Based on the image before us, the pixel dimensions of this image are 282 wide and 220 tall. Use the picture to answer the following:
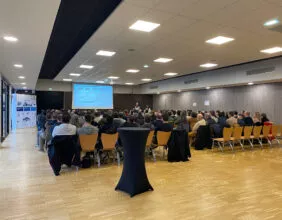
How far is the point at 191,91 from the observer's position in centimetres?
1579

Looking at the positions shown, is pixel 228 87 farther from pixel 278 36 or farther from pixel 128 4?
pixel 128 4

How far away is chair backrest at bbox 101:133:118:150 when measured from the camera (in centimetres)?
550

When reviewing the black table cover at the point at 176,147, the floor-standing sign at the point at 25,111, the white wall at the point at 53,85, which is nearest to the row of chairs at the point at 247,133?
the black table cover at the point at 176,147

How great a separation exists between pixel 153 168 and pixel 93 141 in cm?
164

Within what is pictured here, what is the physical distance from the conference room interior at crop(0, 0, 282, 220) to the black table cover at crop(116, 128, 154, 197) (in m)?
0.02

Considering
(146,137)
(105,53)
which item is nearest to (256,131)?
(146,137)

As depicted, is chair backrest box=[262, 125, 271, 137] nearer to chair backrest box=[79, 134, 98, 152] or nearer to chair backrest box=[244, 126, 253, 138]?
chair backrest box=[244, 126, 253, 138]

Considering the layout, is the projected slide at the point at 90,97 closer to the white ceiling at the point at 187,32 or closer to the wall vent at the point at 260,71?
the white ceiling at the point at 187,32

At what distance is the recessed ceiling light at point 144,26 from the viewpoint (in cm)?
527

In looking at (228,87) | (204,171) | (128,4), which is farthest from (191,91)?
(128,4)

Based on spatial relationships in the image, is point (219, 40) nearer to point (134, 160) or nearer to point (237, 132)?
point (237, 132)

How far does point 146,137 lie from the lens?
3.85 m

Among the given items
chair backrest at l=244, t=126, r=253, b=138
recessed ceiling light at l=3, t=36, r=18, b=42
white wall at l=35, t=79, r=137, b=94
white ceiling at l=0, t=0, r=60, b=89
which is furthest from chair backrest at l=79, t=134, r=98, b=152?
white wall at l=35, t=79, r=137, b=94

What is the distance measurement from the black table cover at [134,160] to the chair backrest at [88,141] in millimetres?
1704
